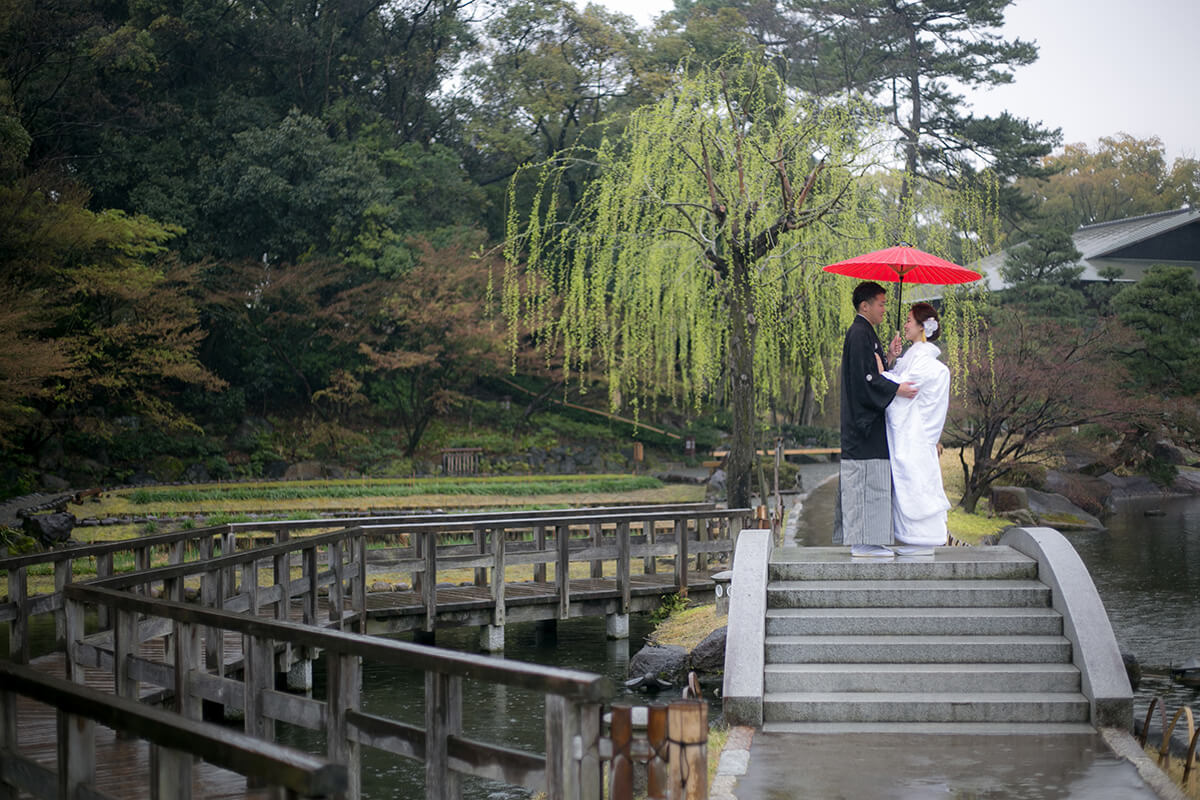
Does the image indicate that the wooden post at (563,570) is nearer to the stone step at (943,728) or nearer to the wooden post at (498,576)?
the wooden post at (498,576)

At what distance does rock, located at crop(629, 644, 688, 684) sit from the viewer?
447 inches

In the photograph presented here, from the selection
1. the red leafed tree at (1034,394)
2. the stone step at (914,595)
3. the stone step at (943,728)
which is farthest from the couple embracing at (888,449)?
the red leafed tree at (1034,394)

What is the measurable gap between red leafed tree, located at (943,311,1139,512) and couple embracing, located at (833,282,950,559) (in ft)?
50.0

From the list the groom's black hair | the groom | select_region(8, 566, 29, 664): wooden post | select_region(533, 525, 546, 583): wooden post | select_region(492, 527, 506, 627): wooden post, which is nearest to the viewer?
the groom

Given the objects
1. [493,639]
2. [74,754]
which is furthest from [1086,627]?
[493,639]

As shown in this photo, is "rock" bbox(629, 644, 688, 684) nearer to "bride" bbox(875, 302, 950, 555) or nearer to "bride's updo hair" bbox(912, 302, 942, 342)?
"bride" bbox(875, 302, 950, 555)

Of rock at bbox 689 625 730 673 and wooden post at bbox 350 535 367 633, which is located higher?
wooden post at bbox 350 535 367 633

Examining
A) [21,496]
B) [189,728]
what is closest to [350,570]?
[189,728]

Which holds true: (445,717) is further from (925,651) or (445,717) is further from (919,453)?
(919,453)

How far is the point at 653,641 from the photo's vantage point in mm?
12906

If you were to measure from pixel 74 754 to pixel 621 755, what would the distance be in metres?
1.91

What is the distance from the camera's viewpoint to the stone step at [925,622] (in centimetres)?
764

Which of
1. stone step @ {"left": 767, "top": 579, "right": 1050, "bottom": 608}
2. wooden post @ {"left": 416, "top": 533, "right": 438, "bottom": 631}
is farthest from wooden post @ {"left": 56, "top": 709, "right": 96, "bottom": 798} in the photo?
wooden post @ {"left": 416, "top": 533, "right": 438, "bottom": 631}

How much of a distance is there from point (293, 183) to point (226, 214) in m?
1.91
